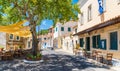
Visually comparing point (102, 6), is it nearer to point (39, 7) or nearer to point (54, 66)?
point (39, 7)

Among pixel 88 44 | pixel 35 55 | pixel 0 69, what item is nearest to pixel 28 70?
pixel 0 69

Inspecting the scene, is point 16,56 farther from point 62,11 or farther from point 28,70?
point 28,70

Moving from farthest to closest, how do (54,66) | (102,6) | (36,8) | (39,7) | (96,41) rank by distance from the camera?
(96,41) < (102,6) < (36,8) < (39,7) < (54,66)

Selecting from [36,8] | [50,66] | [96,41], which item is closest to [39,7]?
[36,8]

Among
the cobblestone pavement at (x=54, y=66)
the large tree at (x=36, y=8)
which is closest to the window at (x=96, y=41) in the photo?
the large tree at (x=36, y=8)

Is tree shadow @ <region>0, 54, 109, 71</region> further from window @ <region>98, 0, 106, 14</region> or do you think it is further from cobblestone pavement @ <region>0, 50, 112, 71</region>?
window @ <region>98, 0, 106, 14</region>

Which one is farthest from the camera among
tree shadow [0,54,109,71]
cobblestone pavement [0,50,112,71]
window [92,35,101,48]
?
window [92,35,101,48]

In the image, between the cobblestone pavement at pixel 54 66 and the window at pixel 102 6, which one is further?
the window at pixel 102 6

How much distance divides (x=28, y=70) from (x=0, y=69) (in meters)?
1.99

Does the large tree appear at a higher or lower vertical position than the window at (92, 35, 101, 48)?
higher

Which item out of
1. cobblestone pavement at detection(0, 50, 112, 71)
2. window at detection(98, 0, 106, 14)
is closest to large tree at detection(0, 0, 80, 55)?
window at detection(98, 0, 106, 14)

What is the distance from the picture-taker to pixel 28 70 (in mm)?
12500

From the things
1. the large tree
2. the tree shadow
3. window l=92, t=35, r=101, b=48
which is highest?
the large tree

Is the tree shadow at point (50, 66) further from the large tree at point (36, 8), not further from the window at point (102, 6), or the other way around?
the window at point (102, 6)
